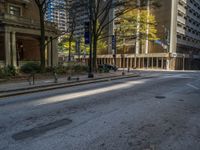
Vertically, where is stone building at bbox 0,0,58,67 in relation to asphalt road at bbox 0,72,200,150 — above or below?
above

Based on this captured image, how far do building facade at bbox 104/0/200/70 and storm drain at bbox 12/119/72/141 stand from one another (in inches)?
1750

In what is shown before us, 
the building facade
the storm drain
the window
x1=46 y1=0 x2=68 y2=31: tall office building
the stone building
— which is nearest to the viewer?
the storm drain

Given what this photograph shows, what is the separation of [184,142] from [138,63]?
53.2 metres

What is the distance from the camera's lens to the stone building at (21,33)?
22156 millimetres

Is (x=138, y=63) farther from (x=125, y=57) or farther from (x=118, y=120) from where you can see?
(x=118, y=120)

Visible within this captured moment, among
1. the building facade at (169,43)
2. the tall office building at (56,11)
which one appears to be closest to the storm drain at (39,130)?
the tall office building at (56,11)

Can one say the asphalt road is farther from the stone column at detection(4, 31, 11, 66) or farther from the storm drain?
the stone column at detection(4, 31, 11, 66)

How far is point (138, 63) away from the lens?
57031 millimetres

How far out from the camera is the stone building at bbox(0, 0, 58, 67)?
22156 mm

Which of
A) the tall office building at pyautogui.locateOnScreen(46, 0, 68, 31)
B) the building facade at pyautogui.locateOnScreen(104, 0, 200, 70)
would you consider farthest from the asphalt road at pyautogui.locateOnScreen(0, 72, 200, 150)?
the building facade at pyautogui.locateOnScreen(104, 0, 200, 70)

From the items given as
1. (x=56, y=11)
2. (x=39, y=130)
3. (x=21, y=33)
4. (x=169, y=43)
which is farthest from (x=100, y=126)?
(x=169, y=43)

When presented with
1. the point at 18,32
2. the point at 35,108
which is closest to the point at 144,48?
the point at 18,32

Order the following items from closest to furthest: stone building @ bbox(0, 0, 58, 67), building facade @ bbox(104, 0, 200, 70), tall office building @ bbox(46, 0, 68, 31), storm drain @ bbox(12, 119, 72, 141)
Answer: storm drain @ bbox(12, 119, 72, 141), stone building @ bbox(0, 0, 58, 67), tall office building @ bbox(46, 0, 68, 31), building facade @ bbox(104, 0, 200, 70)

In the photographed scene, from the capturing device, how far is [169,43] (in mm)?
51938
